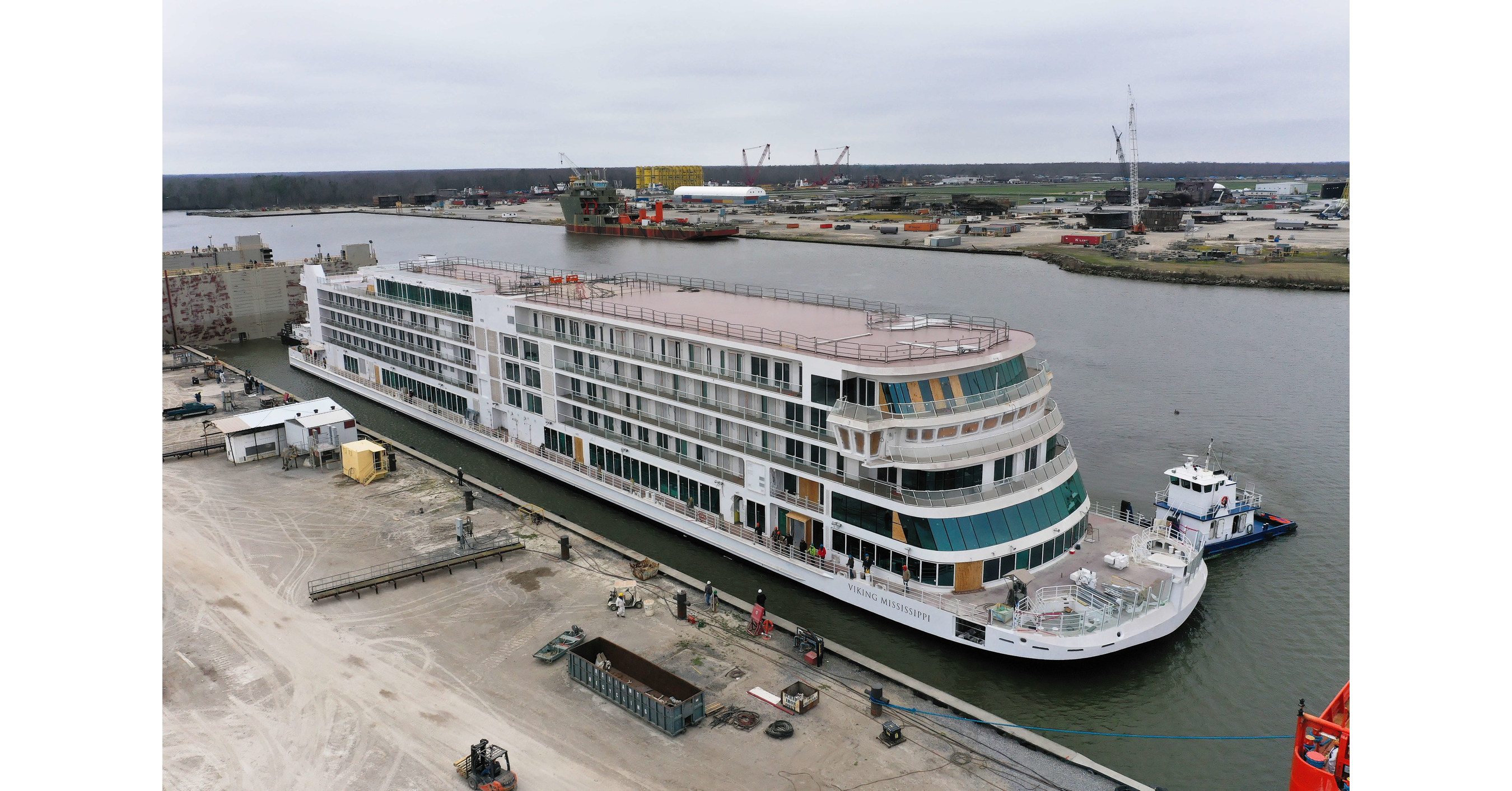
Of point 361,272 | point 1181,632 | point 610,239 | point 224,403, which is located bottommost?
point 1181,632

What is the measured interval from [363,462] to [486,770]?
83.9 ft

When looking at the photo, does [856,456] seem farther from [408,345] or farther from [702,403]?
[408,345]

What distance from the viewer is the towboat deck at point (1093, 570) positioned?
3122cm

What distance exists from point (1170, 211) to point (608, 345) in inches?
7138

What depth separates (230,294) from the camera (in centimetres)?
8856

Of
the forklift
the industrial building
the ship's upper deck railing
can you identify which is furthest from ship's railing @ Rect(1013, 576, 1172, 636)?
the industrial building

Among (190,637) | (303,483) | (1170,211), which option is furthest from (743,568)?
(1170,211)

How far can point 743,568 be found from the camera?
3797 centimetres

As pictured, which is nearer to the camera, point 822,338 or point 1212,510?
point 822,338

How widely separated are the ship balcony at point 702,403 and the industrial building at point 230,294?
59.0 m

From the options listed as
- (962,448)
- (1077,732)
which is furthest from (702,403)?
(1077,732)

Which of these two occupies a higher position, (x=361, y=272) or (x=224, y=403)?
(x=361, y=272)

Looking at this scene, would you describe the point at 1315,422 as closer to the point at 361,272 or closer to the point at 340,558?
the point at 340,558

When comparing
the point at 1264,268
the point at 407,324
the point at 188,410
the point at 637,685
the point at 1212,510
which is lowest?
the point at 637,685
